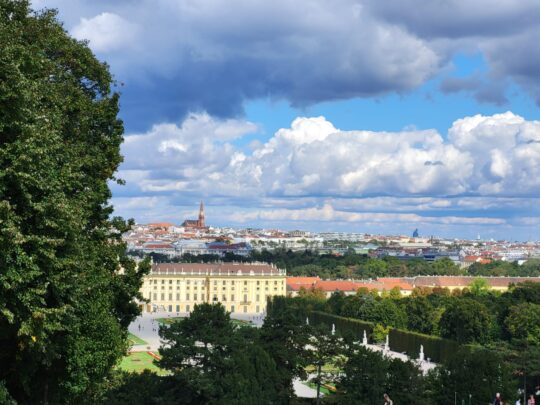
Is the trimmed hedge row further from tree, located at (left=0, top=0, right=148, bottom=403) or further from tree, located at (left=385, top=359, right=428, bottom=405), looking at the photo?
tree, located at (left=0, top=0, right=148, bottom=403)

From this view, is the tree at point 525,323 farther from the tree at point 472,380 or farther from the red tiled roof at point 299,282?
the red tiled roof at point 299,282

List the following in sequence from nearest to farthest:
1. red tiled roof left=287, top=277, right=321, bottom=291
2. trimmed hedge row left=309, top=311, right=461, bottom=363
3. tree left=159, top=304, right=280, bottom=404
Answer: tree left=159, top=304, right=280, bottom=404 → trimmed hedge row left=309, top=311, right=461, bottom=363 → red tiled roof left=287, top=277, right=321, bottom=291

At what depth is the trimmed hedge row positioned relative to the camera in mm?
62062

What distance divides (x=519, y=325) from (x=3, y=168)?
5375 centimetres

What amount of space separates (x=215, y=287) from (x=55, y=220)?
106931 millimetres

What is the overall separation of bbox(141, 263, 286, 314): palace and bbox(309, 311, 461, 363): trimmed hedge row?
1495 inches

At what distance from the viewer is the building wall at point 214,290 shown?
119312 mm

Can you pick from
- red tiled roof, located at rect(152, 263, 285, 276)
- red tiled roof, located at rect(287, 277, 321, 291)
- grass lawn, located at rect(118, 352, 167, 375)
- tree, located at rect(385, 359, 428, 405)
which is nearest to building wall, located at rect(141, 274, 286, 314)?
red tiled roof, located at rect(152, 263, 285, 276)

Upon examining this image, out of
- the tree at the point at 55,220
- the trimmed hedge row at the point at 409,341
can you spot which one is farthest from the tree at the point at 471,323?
the tree at the point at 55,220

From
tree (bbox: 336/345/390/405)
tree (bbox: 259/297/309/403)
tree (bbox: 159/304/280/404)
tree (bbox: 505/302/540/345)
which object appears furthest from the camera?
tree (bbox: 505/302/540/345)

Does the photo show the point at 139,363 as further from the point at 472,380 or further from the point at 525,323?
the point at 472,380

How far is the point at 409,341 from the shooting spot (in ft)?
223

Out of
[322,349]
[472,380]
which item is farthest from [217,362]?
[472,380]

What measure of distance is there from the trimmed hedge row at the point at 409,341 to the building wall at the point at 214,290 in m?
37.8
